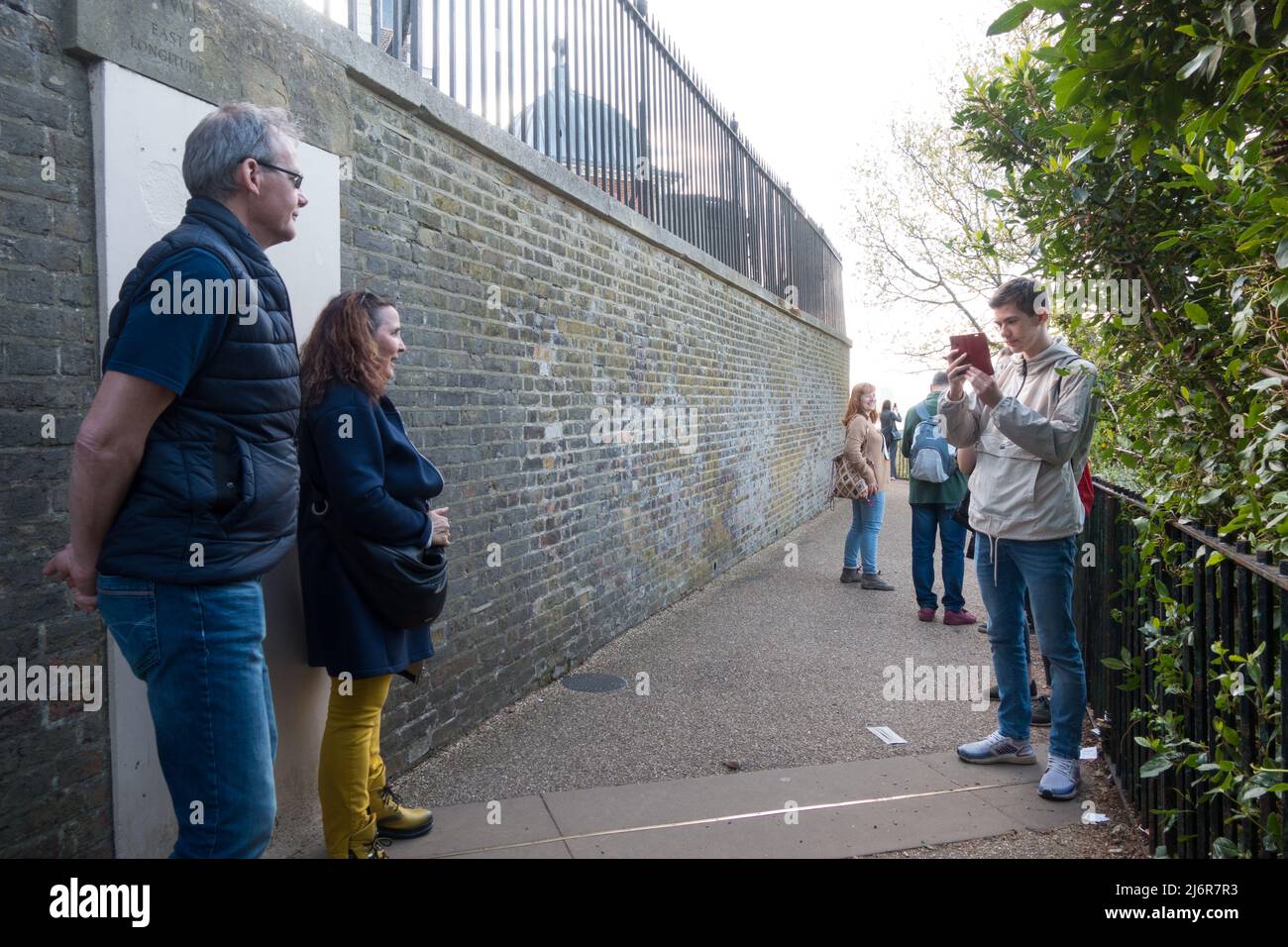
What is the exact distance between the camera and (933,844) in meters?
3.46

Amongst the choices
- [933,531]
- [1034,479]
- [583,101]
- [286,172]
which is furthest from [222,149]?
[933,531]

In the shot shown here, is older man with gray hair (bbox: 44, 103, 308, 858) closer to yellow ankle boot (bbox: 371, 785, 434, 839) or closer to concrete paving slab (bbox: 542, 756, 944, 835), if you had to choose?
yellow ankle boot (bbox: 371, 785, 434, 839)

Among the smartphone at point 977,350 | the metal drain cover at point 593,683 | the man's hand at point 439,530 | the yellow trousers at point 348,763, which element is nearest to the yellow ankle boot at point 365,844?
the yellow trousers at point 348,763

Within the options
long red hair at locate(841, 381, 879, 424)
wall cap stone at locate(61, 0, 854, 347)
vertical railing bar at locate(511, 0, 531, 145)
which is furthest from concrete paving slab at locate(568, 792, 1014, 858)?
long red hair at locate(841, 381, 879, 424)

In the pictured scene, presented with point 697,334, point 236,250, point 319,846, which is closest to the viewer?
point 236,250

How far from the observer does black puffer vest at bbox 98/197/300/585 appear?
2.03 meters

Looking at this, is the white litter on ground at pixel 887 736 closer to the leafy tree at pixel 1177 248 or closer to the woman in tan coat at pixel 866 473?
the leafy tree at pixel 1177 248

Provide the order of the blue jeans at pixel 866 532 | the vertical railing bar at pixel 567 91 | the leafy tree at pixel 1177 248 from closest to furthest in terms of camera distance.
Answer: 1. the leafy tree at pixel 1177 248
2. the vertical railing bar at pixel 567 91
3. the blue jeans at pixel 866 532

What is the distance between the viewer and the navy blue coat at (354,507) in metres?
2.93

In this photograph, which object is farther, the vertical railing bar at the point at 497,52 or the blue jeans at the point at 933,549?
the blue jeans at the point at 933,549

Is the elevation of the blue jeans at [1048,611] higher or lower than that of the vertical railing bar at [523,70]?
lower
